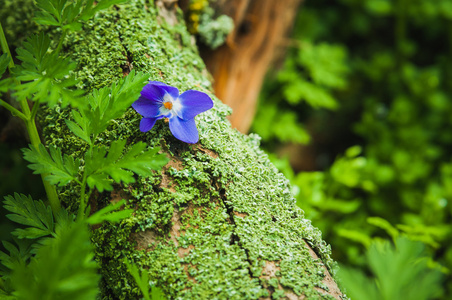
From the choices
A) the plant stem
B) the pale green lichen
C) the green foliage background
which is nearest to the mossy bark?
the plant stem

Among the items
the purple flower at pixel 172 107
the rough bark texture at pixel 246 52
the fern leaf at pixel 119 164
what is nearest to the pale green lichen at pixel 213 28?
the rough bark texture at pixel 246 52

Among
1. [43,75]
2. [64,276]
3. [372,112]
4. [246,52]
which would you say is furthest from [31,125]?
[372,112]

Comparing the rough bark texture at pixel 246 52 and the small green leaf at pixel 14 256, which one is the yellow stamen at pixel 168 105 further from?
the rough bark texture at pixel 246 52

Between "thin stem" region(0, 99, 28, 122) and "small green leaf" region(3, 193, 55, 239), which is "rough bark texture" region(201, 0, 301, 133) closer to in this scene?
"thin stem" region(0, 99, 28, 122)

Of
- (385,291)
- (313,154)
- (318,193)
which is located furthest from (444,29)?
(385,291)

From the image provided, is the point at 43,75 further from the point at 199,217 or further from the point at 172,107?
the point at 199,217
